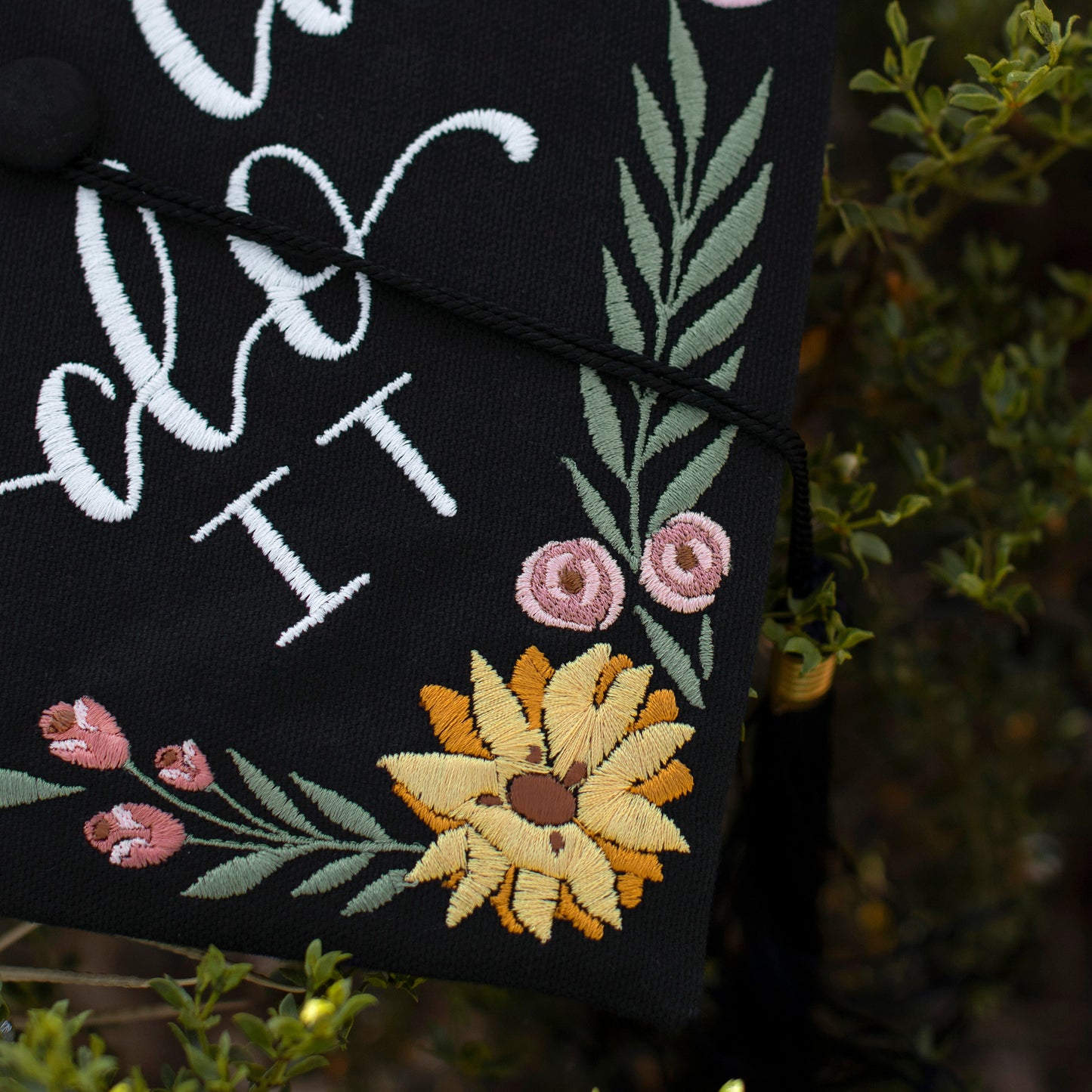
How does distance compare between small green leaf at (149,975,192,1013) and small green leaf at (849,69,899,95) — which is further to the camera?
small green leaf at (849,69,899,95)

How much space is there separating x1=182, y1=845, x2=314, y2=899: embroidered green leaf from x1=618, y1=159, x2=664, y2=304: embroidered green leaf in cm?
35

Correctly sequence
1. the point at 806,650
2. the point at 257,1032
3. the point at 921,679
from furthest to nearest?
the point at 921,679, the point at 806,650, the point at 257,1032

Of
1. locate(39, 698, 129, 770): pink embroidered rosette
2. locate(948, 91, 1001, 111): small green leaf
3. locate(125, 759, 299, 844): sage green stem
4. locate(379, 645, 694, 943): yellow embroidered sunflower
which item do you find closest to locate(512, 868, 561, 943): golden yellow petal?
locate(379, 645, 694, 943): yellow embroidered sunflower

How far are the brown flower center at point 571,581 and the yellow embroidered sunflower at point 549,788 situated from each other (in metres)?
0.03

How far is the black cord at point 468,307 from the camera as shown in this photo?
465 mm

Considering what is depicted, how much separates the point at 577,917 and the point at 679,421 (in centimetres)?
27

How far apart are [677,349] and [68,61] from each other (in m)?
0.35

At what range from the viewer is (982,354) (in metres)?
0.79

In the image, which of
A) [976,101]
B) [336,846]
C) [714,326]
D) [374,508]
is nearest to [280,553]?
[374,508]

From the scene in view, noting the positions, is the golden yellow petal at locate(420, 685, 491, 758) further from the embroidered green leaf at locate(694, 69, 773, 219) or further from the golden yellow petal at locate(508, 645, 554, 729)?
the embroidered green leaf at locate(694, 69, 773, 219)

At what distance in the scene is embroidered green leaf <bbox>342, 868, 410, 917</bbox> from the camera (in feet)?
1.59

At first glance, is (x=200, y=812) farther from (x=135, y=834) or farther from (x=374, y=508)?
(x=374, y=508)

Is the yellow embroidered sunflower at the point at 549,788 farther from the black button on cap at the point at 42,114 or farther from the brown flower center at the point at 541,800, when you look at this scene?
the black button on cap at the point at 42,114

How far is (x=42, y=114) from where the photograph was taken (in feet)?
1.46
